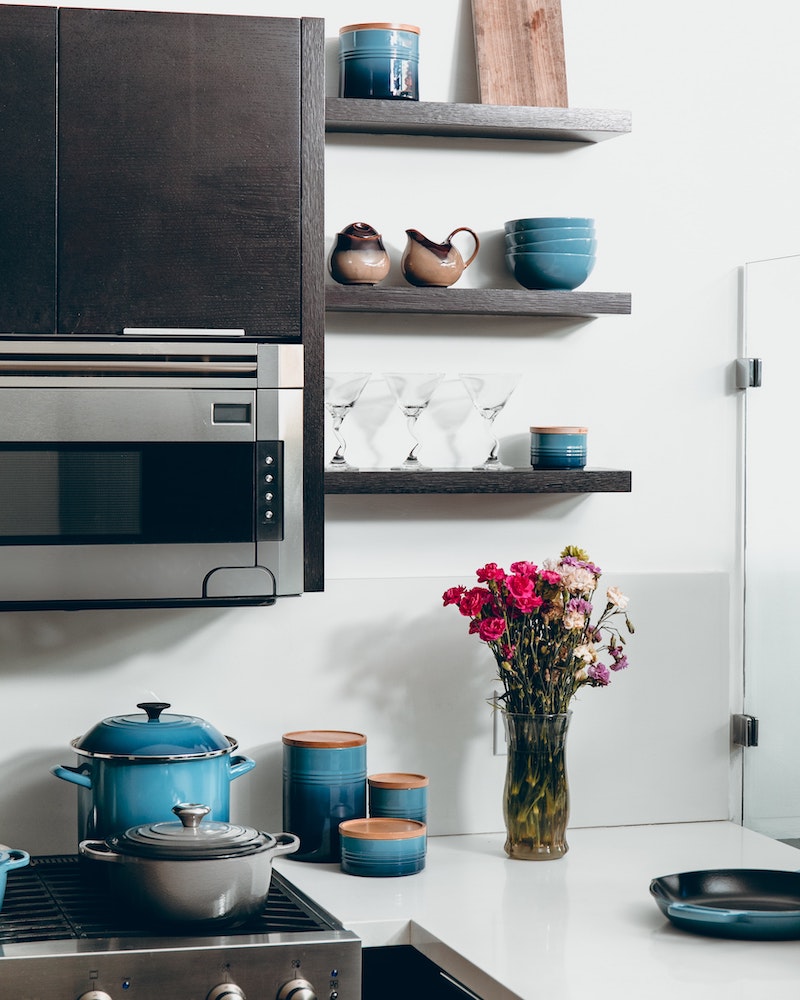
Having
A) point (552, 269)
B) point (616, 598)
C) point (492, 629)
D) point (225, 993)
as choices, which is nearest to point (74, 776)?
point (225, 993)

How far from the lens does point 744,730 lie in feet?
8.73

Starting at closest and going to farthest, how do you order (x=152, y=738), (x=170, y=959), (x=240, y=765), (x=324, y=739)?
1. (x=170, y=959)
2. (x=152, y=738)
3. (x=240, y=765)
4. (x=324, y=739)

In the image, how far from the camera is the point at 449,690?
2.51m

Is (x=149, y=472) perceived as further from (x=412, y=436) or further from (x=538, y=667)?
(x=538, y=667)

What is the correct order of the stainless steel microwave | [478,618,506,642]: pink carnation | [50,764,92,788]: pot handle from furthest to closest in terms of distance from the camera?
[478,618,506,642]: pink carnation → [50,764,92,788]: pot handle → the stainless steel microwave

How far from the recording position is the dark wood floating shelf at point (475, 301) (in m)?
2.35

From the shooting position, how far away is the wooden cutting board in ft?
8.11

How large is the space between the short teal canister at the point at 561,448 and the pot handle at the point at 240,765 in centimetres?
74

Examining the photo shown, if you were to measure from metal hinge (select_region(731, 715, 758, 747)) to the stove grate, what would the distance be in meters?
1.01

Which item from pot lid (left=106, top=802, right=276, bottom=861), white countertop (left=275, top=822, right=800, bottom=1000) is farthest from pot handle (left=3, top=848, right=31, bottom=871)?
white countertop (left=275, top=822, right=800, bottom=1000)

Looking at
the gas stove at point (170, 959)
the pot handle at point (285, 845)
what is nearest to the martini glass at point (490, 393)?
the pot handle at point (285, 845)

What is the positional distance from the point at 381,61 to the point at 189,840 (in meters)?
1.34

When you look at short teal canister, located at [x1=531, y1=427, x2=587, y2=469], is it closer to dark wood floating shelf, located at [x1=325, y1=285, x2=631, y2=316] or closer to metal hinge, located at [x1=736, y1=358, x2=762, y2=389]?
dark wood floating shelf, located at [x1=325, y1=285, x2=631, y2=316]

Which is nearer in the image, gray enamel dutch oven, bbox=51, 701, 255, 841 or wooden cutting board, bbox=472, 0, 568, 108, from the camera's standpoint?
gray enamel dutch oven, bbox=51, 701, 255, 841
